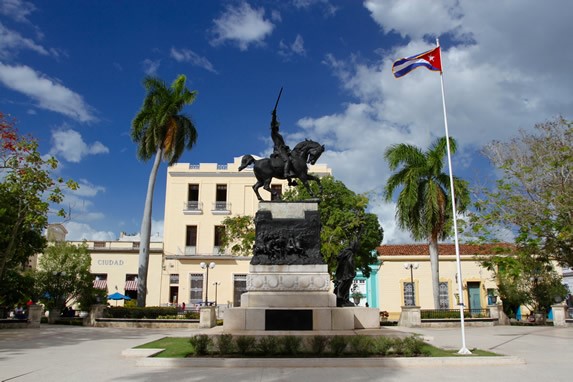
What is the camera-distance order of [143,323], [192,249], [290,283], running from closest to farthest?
[290,283]
[143,323]
[192,249]

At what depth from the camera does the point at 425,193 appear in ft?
91.2

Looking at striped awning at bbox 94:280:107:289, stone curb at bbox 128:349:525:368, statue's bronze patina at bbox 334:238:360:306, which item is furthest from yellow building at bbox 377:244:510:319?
stone curb at bbox 128:349:525:368

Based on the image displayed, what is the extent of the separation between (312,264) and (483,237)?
902 centimetres

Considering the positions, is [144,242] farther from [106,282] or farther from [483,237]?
[483,237]

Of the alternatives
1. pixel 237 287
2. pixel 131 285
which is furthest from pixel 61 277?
pixel 237 287

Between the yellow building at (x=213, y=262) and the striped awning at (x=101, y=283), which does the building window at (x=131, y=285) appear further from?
the striped awning at (x=101, y=283)

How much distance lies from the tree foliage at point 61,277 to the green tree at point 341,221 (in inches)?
550

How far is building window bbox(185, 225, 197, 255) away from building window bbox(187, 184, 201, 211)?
1.76 meters

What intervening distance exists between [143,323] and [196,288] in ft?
51.0

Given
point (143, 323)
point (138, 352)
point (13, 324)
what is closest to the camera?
point (138, 352)

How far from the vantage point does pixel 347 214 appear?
27.5 meters

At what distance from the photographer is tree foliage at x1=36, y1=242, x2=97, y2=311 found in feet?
96.8

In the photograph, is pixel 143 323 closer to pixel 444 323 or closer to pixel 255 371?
pixel 444 323

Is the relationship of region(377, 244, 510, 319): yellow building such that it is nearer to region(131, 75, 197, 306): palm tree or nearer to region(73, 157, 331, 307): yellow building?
region(73, 157, 331, 307): yellow building
